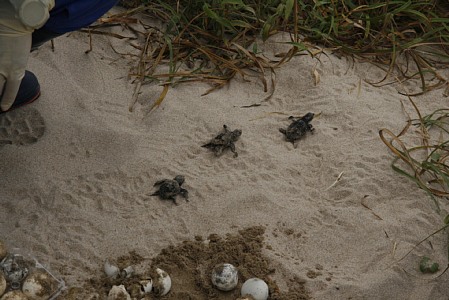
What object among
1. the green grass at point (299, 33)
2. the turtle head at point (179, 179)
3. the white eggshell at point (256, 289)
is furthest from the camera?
the green grass at point (299, 33)

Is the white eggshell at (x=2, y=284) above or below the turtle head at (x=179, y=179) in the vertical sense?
above

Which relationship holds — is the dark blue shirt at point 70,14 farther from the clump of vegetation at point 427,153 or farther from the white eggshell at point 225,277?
the clump of vegetation at point 427,153

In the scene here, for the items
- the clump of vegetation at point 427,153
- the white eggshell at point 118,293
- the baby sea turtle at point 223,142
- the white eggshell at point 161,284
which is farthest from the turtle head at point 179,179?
the clump of vegetation at point 427,153

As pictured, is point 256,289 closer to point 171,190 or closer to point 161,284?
point 161,284

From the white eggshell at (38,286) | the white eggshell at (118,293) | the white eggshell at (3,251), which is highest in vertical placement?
the white eggshell at (3,251)

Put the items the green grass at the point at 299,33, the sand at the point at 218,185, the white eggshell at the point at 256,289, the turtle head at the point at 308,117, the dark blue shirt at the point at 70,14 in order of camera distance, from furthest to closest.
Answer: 1. the green grass at the point at 299,33
2. the turtle head at the point at 308,117
3. the dark blue shirt at the point at 70,14
4. the sand at the point at 218,185
5. the white eggshell at the point at 256,289

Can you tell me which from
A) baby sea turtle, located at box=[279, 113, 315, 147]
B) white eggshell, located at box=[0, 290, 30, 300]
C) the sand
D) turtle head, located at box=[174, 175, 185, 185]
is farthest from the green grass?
white eggshell, located at box=[0, 290, 30, 300]
